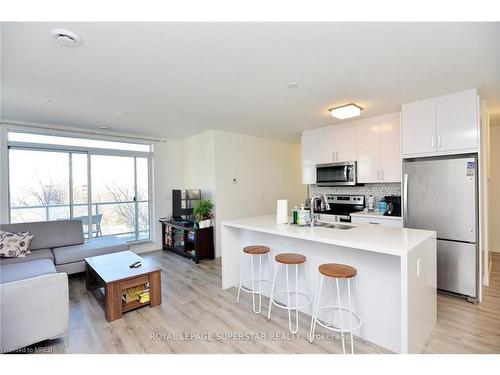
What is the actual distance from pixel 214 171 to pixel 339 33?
3.16 m

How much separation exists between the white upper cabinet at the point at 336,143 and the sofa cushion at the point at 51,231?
4.28m

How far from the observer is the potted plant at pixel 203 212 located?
167 inches

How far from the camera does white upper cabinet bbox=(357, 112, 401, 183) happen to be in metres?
3.51

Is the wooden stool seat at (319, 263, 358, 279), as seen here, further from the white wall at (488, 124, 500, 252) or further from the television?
the white wall at (488, 124, 500, 252)

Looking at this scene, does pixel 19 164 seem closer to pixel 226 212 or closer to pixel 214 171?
pixel 214 171

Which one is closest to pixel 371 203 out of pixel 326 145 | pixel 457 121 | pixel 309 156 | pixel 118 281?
pixel 326 145

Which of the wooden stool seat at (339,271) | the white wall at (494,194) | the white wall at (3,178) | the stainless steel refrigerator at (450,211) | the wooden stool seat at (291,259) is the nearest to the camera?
the wooden stool seat at (339,271)

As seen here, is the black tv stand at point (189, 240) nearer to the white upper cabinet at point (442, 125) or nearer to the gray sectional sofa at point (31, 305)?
the gray sectional sofa at point (31, 305)

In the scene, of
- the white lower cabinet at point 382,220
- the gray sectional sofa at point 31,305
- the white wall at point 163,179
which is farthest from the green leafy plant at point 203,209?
the white lower cabinet at point 382,220

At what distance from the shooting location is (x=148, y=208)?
504 cm

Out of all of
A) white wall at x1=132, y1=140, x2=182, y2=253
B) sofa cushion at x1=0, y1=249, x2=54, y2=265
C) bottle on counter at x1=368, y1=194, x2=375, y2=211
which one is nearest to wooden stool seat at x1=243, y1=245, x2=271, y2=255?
bottle on counter at x1=368, y1=194, x2=375, y2=211

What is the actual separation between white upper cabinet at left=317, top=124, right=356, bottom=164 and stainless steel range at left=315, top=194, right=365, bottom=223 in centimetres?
75
